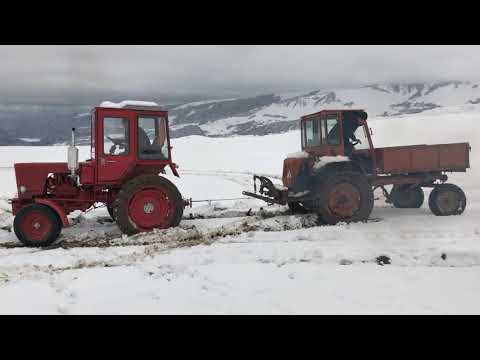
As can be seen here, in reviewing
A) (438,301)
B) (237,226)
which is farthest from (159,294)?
(237,226)

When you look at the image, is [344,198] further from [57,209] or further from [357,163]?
[57,209]

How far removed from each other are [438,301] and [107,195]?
19.6ft

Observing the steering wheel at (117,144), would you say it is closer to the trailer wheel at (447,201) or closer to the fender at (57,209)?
the fender at (57,209)

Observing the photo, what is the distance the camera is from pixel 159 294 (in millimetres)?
4527

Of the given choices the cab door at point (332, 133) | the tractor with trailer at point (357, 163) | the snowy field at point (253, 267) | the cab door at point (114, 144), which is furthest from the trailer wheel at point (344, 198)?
the cab door at point (114, 144)

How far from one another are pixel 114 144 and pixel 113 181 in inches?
27.3

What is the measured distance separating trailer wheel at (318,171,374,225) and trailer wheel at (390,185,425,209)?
7.06 ft

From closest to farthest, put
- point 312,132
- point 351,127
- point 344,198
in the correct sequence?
point 344,198 < point 351,127 < point 312,132

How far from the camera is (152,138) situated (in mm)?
7730

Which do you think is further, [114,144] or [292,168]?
[292,168]

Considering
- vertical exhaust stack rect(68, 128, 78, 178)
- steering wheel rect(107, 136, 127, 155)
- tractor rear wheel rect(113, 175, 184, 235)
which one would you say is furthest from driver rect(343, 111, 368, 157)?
vertical exhaust stack rect(68, 128, 78, 178)

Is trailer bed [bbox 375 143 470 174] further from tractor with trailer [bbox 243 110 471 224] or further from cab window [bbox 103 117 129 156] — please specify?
cab window [bbox 103 117 129 156]

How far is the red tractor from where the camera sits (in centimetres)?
722

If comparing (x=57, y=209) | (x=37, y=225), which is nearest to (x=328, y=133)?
(x=57, y=209)
